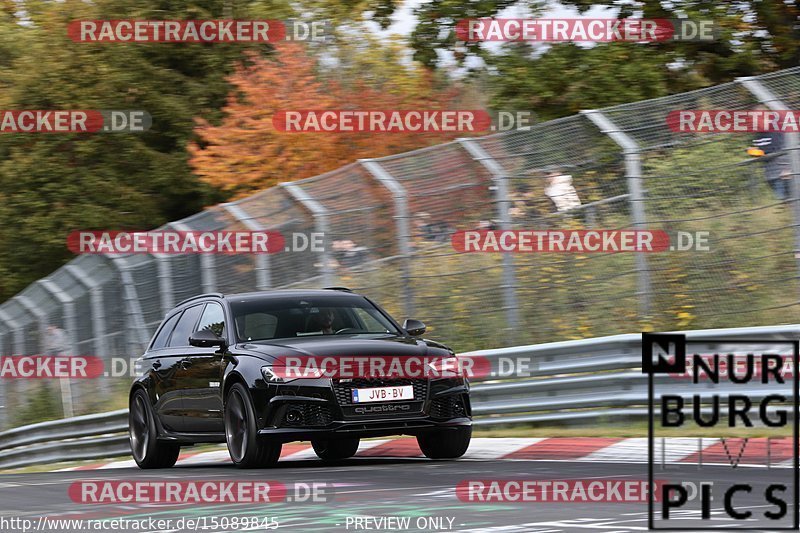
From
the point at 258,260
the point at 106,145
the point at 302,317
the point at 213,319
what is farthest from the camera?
the point at 106,145

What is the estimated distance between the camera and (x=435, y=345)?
12.7 m

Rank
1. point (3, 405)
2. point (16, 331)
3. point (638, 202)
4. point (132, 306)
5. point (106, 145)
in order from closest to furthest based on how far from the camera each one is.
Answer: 1. point (638, 202)
2. point (132, 306)
3. point (16, 331)
4. point (3, 405)
5. point (106, 145)

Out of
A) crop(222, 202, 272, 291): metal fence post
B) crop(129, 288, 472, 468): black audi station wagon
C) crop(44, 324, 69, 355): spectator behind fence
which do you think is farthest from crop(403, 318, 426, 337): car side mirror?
crop(44, 324, 69, 355): spectator behind fence

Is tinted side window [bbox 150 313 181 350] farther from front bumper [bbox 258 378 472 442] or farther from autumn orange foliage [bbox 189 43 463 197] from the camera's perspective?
autumn orange foliage [bbox 189 43 463 197]

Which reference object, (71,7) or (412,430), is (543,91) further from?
(71,7)

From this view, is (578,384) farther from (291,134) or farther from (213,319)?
(291,134)

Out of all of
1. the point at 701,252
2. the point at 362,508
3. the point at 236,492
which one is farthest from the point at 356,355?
the point at 701,252

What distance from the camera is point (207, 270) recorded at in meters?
20.6

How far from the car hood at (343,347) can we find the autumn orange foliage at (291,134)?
67.1 ft

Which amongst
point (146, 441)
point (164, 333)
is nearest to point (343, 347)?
point (164, 333)

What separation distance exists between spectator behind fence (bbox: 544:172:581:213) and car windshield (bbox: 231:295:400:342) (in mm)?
2991

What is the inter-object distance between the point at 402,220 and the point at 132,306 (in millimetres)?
6833

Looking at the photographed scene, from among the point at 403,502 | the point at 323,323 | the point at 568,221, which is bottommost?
the point at 403,502

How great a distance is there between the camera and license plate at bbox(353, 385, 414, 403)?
11945 millimetres
